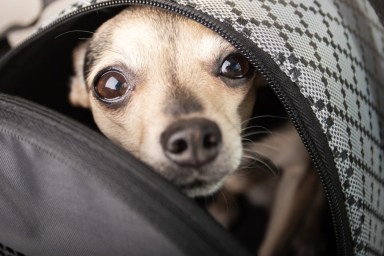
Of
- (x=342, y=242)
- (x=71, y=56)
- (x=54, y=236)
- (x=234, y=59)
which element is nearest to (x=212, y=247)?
(x=54, y=236)

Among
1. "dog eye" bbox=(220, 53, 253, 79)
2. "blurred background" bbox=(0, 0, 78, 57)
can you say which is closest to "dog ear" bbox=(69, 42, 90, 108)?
"blurred background" bbox=(0, 0, 78, 57)

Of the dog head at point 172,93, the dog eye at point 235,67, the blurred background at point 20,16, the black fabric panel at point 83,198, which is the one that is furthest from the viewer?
the blurred background at point 20,16

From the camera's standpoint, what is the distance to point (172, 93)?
117cm

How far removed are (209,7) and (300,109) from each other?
0.92ft

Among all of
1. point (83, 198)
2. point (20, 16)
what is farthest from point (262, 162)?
point (20, 16)

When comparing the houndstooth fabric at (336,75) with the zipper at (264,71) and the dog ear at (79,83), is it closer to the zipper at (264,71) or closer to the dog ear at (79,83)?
the zipper at (264,71)

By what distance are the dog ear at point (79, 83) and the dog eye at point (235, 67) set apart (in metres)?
0.50

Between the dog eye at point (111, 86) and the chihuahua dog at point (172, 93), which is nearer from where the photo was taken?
the chihuahua dog at point (172, 93)

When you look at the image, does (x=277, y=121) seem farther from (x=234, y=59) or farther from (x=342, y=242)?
(x=342, y=242)

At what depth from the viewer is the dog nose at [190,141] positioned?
101 cm

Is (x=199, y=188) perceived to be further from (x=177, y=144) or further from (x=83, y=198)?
(x=83, y=198)

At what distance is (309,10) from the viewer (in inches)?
41.4

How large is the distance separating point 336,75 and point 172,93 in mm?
394

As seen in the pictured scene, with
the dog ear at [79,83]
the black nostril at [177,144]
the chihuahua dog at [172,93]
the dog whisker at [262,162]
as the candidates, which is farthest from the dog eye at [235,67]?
the dog ear at [79,83]
